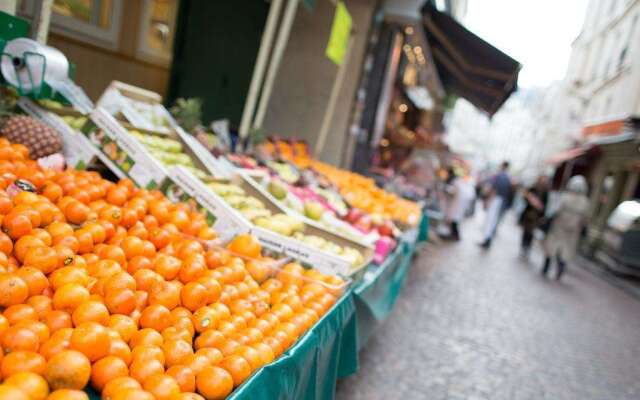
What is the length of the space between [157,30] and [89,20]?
4.83 feet

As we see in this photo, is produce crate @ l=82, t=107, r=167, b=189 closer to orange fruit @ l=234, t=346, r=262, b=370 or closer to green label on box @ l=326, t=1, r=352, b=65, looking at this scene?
orange fruit @ l=234, t=346, r=262, b=370

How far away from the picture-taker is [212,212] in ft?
10.3

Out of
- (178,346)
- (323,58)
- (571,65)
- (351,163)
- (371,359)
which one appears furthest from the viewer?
(571,65)

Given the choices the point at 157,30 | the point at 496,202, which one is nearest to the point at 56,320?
the point at 157,30

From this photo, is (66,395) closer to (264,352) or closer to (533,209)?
(264,352)

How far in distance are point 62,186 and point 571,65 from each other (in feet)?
112

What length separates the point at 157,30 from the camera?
801 cm

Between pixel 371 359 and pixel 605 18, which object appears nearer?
pixel 371 359

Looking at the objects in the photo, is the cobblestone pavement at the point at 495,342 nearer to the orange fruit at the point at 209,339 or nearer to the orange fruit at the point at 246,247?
the orange fruit at the point at 246,247

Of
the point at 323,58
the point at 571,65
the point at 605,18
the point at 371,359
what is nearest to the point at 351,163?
the point at 323,58

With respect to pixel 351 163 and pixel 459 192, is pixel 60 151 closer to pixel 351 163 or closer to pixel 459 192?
pixel 351 163

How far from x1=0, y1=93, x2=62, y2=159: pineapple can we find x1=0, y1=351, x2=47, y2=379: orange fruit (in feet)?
7.28

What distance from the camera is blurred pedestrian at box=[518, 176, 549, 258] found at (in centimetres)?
1158

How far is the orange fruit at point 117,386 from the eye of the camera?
53.1 inches
